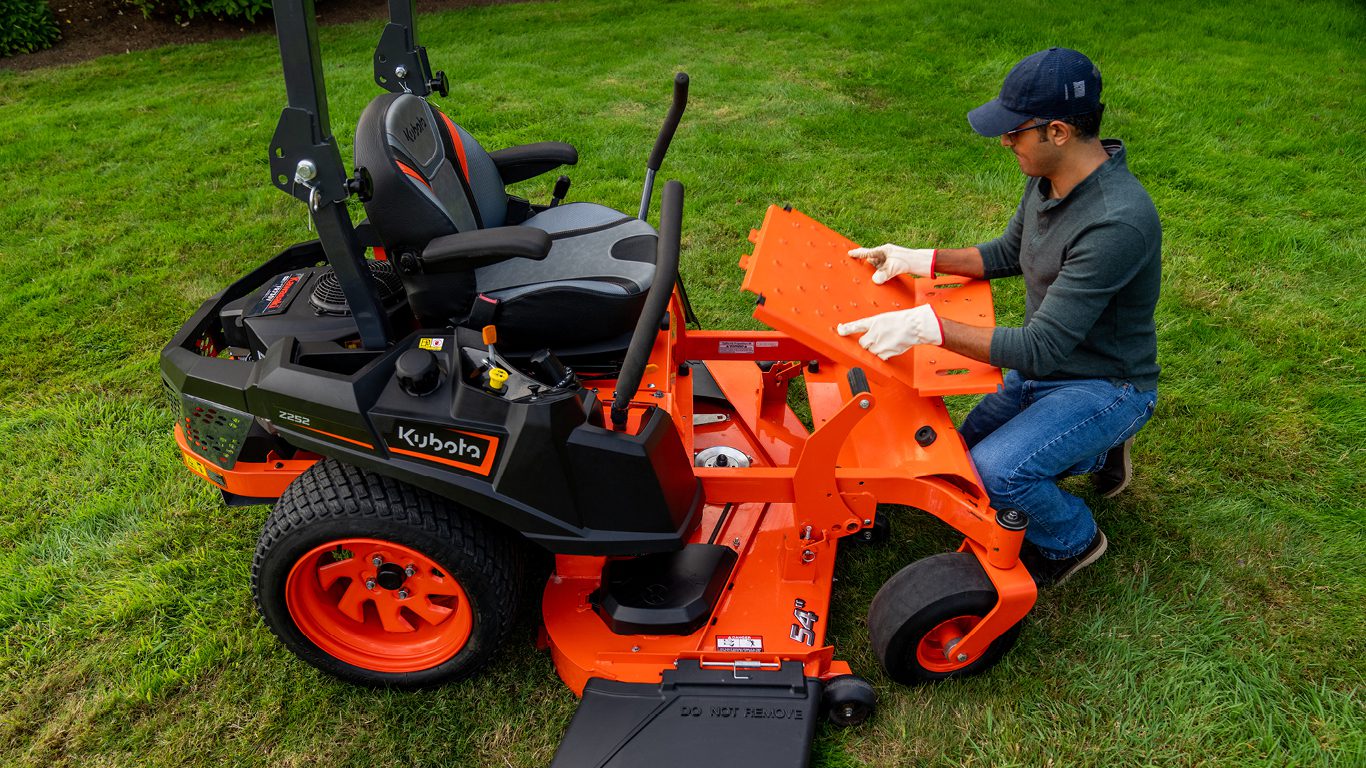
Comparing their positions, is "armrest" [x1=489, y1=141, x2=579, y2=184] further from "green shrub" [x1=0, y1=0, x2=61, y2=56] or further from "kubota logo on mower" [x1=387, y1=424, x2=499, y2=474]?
"green shrub" [x1=0, y1=0, x2=61, y2=56]

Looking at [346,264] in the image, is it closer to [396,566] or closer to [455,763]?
A: [396,566]

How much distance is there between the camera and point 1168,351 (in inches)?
174

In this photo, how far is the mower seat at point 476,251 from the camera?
107 inches

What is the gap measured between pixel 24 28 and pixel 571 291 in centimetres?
941

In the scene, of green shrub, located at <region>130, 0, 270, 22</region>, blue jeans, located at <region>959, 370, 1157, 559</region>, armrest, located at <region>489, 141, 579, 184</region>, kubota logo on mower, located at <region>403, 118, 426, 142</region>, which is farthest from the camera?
green shrub, located at <region>130, 0, 270, 22</region>

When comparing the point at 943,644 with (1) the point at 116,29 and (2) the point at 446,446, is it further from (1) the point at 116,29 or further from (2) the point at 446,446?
(1) the point at 116,29

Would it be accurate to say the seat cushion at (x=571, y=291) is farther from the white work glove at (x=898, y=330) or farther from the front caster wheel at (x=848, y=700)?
the front caster wheel at (x=848, y=700)

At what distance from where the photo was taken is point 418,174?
2.87 m

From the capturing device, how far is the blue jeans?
2.82 m

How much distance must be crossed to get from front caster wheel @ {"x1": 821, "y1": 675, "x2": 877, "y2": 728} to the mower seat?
1.28 metres

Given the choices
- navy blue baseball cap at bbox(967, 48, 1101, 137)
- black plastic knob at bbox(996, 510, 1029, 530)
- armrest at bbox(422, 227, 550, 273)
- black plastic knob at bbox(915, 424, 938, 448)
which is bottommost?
black plastic knob at bbox(996, 510, 1029, 530)

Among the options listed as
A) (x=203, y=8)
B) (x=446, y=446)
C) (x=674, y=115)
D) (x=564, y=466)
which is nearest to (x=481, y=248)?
(x=446, y=446)

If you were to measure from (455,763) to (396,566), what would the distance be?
624 millimetres

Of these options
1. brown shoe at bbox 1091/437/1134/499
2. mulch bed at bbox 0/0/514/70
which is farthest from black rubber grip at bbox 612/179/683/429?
mulch bed at bbox 0/0/514/70
